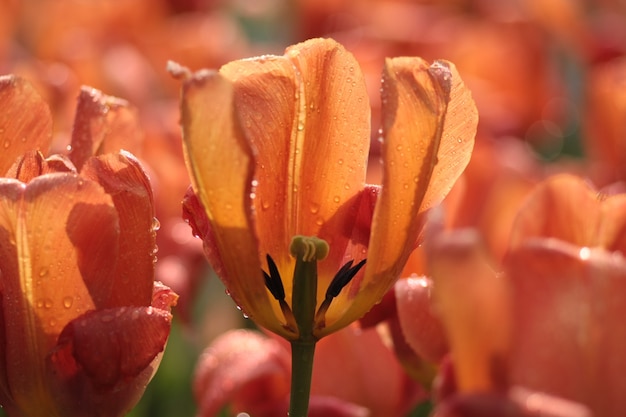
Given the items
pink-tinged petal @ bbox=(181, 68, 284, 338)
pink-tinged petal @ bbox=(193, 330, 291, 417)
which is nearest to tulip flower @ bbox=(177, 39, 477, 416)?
pink-tinged petal @ bbox=(181, 68, 284, 338)

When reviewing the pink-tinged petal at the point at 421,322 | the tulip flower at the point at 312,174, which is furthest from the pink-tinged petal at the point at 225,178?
the pink-tinged petal at the point at 421,322

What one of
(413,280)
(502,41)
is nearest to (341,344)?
(413,280)

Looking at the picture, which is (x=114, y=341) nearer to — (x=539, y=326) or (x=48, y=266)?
(x=48, y=266)

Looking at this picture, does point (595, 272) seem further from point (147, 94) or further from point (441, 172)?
point (147, 94)

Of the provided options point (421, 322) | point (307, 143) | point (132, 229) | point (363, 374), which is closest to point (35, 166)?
point (132, 229)

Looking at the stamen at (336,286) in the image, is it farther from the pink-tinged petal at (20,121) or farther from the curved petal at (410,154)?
the pink-tinged petal at (20,121)

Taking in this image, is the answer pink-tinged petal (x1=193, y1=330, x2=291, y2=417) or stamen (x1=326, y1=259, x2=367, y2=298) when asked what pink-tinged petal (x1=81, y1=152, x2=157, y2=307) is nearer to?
stamen (x1=326, y1=259, x2=367, y2=298)

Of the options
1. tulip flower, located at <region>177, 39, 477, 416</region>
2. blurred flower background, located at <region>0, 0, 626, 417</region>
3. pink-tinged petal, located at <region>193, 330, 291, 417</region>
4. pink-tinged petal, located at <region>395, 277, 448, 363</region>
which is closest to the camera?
tulip flower, located at <region>177, 39, 477, 416</region>
